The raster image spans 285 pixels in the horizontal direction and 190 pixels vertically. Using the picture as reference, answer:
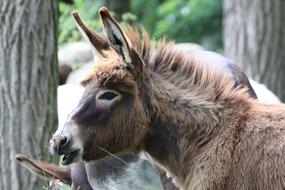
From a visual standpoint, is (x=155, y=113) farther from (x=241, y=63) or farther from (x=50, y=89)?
(x=241, y=63)

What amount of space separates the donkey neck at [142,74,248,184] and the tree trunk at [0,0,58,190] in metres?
2.55

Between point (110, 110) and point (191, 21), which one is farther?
point (191, 21)

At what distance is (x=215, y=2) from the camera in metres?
17.9

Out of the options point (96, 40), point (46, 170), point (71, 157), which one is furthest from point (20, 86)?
point (71, 157)

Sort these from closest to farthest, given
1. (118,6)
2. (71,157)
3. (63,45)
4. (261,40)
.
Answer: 1. (71,157)
2. (261,40)
3. (63,45)
4. (118,6)

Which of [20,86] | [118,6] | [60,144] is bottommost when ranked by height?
[118,6]

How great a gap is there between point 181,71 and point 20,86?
8.56 feet

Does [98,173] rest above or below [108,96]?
below

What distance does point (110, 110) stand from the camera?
223 inches

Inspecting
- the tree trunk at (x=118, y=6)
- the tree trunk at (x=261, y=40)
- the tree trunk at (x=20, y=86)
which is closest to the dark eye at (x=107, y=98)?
the tree trunk at (x=20, y=86)

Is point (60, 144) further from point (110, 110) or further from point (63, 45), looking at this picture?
point (63, 45)

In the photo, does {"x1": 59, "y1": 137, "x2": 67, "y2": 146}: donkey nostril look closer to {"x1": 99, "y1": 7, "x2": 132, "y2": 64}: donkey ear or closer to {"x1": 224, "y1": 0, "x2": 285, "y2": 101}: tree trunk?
{"x1": 99, "y1": 7, "x2": 132, "y2": 64}: donkey ear

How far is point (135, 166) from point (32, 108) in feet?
6.09

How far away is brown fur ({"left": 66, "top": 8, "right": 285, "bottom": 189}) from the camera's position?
18.4 ft
